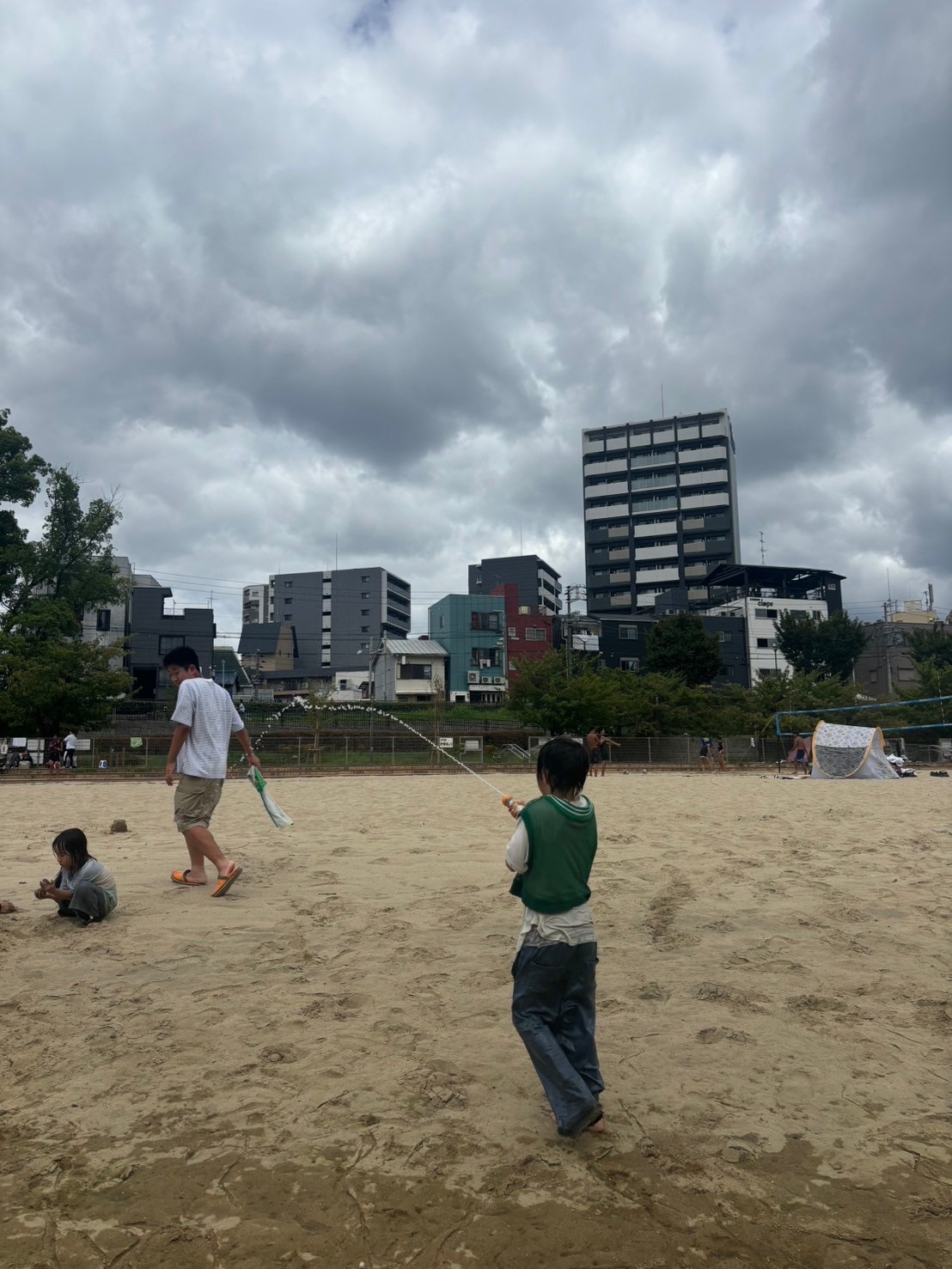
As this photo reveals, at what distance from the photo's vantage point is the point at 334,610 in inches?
3625

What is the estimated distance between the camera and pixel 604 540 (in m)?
81.1

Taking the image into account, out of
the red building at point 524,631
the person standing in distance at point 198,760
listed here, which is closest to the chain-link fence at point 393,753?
the person standing in distance at point 198,760

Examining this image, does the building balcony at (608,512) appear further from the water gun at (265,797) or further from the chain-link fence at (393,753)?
the water gun at (265,797)

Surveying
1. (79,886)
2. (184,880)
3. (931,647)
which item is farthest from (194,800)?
(931,647)

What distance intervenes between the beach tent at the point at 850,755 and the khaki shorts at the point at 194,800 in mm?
21915

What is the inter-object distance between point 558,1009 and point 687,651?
5586cm

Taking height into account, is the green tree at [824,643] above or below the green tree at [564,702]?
above

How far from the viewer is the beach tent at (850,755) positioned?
2403cm

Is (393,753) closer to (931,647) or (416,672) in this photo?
(416,672)

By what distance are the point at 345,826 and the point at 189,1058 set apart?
6788 millimetres

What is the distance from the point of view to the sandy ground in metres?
2.25

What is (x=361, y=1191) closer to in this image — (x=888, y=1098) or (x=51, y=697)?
(x=888, y=1098)

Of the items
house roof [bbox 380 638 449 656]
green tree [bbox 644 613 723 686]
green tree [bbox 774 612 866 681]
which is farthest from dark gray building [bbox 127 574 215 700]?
green tree [bbox 774 612 866 681]

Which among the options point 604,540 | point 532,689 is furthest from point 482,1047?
point 604,540
